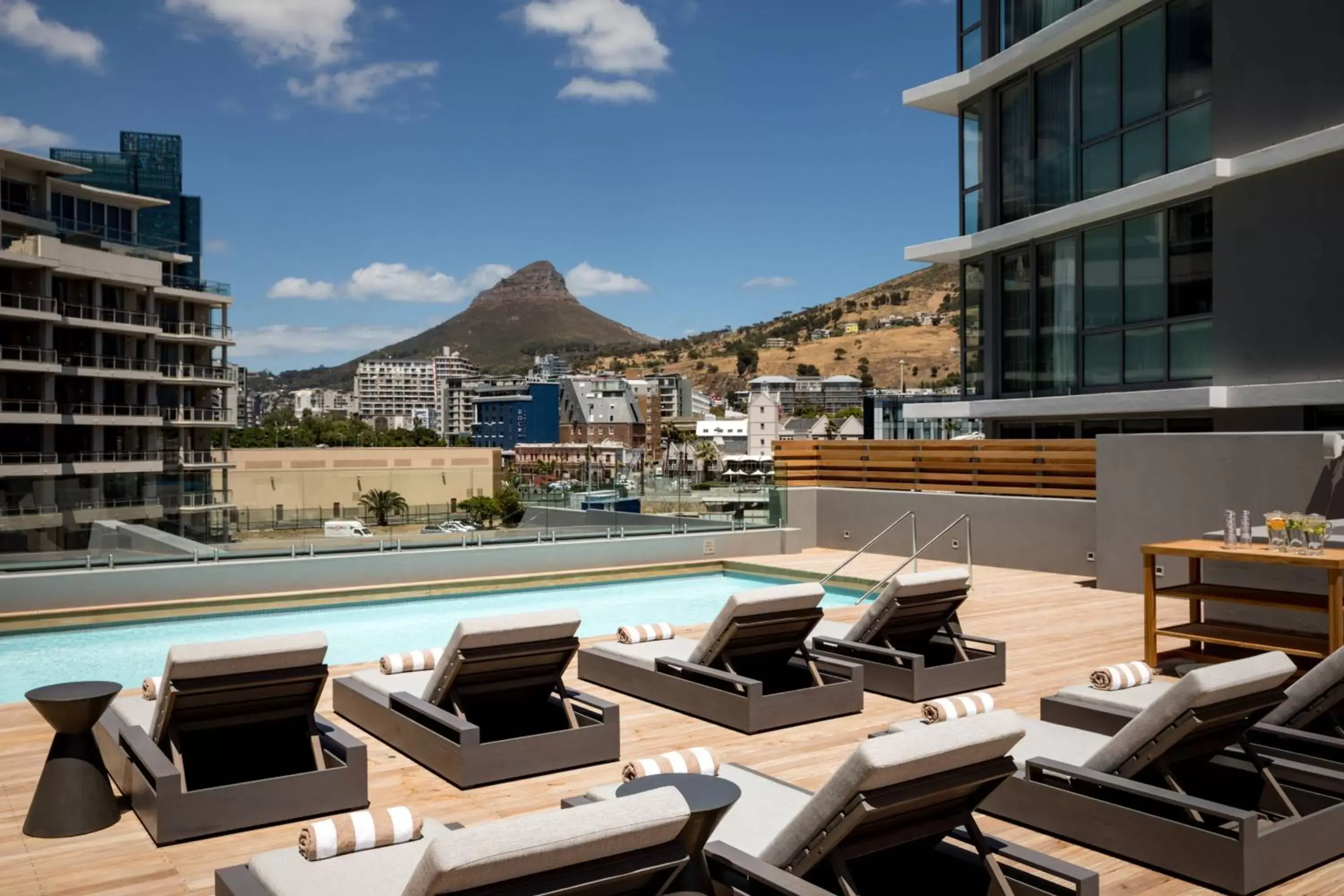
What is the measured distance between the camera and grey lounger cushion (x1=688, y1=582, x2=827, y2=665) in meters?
6.59

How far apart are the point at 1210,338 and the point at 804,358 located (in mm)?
152352

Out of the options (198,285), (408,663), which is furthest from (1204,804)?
(198,285)

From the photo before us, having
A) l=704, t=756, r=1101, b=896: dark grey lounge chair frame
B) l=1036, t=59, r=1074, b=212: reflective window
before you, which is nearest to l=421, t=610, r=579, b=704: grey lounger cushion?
l=704, t=756, r=1101, b=896: dark grey lounge chair frame

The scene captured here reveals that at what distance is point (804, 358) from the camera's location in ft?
540

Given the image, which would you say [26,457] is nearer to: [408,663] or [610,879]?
[408,663]

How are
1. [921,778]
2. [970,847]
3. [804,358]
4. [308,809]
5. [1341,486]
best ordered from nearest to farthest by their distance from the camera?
[921,778] → [970,847] → [308,809] → [1341,486] → [804,358]

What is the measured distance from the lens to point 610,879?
8.85 feet

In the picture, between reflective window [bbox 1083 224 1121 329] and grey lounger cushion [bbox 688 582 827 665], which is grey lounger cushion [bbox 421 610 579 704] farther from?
reflective window [bbox 1083 224 1121 329]

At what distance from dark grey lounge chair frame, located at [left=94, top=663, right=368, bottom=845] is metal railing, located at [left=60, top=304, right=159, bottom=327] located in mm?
57671

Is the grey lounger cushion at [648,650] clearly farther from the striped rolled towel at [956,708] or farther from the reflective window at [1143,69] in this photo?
the reflective window at [1143,69]

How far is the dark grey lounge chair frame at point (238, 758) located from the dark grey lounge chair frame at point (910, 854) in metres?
2.56

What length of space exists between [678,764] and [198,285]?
227ft

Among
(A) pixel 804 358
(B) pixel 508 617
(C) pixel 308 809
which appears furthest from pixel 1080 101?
(A) pixel 804 358

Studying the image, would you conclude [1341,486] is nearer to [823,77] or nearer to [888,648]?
[888,648]
